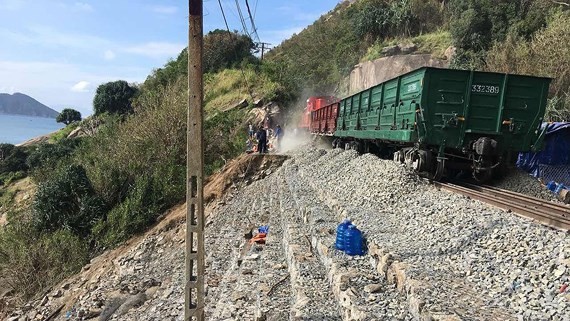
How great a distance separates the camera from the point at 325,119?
2411cm

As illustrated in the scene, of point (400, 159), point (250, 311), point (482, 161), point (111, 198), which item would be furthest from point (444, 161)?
point (111, 198)

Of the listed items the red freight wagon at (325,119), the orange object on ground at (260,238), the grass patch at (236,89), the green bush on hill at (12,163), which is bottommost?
the green bush on hill at (12,163)

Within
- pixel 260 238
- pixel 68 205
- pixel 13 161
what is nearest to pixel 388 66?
pixel 68 205

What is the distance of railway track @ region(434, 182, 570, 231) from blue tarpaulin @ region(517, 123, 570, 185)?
417 cm

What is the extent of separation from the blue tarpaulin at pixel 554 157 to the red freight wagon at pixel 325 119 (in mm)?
9519

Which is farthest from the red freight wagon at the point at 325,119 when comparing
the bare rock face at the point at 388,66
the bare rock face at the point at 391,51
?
the bare rock face at the point at 391,51

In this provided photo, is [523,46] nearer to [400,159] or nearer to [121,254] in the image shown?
[400,159]

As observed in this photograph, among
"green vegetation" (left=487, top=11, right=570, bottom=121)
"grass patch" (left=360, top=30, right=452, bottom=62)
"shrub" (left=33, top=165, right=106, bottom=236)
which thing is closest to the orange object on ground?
"shrub" (left=33, top=165, right=106, bottom=236)

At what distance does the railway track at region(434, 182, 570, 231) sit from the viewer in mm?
6168

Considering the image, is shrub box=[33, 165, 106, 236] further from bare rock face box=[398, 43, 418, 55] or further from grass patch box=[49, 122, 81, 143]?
grass patch box=[49, 122, 81, 143]

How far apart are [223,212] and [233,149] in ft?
31.0

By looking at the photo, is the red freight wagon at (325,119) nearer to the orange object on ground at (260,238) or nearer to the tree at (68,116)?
the orange object on ground at (260,238)

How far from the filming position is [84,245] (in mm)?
15773

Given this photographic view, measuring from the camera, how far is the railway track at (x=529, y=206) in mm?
6168
